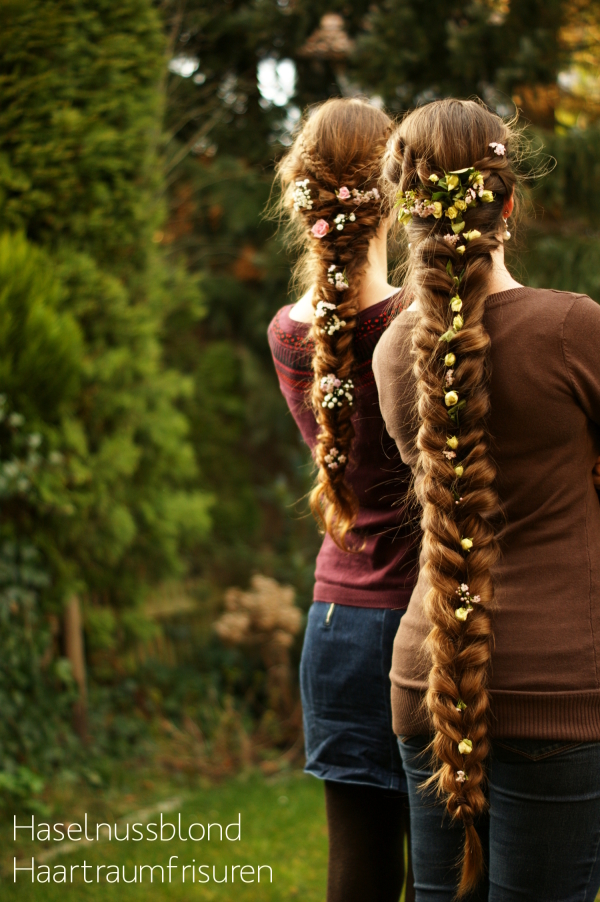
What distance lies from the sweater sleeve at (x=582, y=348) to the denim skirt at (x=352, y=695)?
63 cm

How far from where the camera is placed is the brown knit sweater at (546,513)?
1.15 m

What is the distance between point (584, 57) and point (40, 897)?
174 inches

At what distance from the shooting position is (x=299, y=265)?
1.84 metres

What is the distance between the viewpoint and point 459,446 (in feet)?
4.06

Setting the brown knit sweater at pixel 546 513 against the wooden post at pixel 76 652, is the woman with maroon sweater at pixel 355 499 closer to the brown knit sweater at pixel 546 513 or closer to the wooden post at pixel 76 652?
the brown knit sweater at pixel 546 513

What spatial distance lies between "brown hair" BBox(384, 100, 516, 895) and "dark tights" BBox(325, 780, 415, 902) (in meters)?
0.40

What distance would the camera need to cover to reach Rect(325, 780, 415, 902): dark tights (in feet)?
5.30

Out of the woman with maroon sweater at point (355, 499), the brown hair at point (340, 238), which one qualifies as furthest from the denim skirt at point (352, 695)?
the brown hair at point (340, 238)

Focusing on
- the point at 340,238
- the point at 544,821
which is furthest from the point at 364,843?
the point at 340,238

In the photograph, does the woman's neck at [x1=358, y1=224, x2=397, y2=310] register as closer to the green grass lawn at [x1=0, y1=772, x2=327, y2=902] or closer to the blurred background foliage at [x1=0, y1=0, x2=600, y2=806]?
the blurred background foliage at [x1=0, y1=0, x2=600, y2=806]

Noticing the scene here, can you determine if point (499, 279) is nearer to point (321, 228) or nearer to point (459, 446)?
point (459, 446)

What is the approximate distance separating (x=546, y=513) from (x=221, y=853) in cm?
236

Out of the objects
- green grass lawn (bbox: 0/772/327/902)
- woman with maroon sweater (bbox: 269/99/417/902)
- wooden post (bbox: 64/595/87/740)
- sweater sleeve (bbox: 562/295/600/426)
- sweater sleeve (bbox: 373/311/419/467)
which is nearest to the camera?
sweater sleeve (bbox: 562/295/600/426)

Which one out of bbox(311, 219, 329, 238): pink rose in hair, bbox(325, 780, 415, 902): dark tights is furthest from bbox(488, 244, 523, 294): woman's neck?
bbox(325, 780, 415, 902): dark tights
